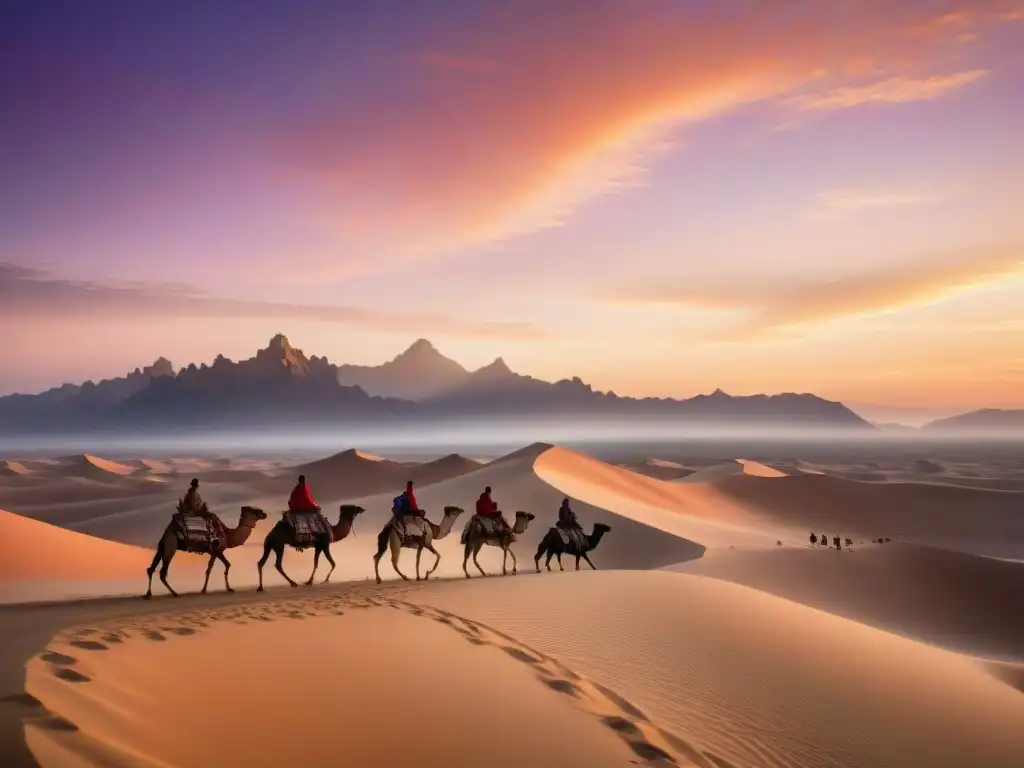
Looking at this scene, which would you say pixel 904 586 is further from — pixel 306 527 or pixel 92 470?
pixel 92 470

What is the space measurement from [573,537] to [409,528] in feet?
15.6

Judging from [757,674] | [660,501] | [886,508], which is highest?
[757,674]

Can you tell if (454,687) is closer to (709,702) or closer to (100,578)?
(709,702)

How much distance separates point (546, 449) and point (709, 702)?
135ft

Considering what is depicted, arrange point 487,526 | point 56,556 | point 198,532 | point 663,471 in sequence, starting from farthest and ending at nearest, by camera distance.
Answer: point 663,471 → point 56,556 → point 487,526 → point 198,532

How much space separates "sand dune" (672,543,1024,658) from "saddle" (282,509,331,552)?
11.5 m

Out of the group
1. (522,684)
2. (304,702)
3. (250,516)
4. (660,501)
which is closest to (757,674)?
(522,684)

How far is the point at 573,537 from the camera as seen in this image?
1864 centimetres

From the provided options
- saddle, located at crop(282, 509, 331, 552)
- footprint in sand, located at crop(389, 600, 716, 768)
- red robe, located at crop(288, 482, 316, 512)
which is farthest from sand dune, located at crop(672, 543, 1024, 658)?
footprint in sand, located at crop(389, 600, 716, 768)

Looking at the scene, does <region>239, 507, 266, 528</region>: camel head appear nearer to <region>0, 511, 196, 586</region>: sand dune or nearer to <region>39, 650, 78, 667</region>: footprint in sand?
<region>39, 650, 78, 667</region>: footprint in sand

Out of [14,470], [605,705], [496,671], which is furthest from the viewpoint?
[14,470]

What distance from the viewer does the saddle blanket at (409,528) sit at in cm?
1587

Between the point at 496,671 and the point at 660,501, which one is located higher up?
the point at 496,671

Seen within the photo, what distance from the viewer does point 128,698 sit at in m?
6.16
